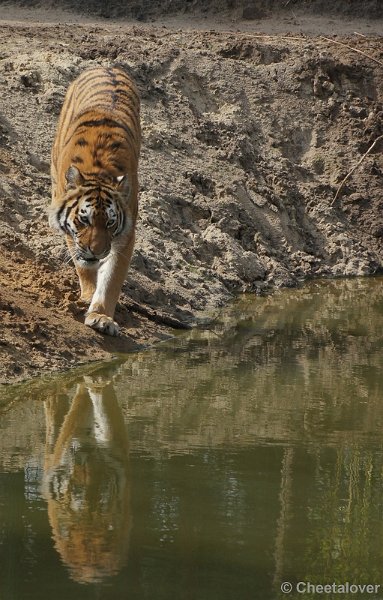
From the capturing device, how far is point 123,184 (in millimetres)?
9281

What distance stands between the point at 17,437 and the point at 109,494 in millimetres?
1081

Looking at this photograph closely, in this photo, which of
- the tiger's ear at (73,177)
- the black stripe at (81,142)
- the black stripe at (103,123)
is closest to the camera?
the tiger's ear at (73,177)

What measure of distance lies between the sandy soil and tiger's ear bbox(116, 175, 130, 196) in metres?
0.94

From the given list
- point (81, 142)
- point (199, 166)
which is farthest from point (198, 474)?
point (199, 166)

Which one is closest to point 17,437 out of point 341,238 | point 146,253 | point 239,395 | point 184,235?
point 239,395

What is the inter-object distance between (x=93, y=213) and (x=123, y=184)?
1.08 feet

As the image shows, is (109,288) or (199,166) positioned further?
(199,166)

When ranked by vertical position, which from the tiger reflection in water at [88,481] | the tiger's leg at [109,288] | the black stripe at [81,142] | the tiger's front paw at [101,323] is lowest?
the tiger reflection in water at [88,481]

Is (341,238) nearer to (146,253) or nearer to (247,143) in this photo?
(247,143)

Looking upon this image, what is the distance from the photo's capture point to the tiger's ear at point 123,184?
9.27 metres

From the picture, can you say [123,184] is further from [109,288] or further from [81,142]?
[109,288]

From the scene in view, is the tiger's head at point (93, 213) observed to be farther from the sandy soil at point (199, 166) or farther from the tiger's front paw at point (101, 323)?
the sandy soil at point (199, 166)

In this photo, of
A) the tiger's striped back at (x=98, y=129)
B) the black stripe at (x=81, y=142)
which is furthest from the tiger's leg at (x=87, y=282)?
the black stripe at (x=81, y=142)

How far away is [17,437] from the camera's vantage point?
7.03m
